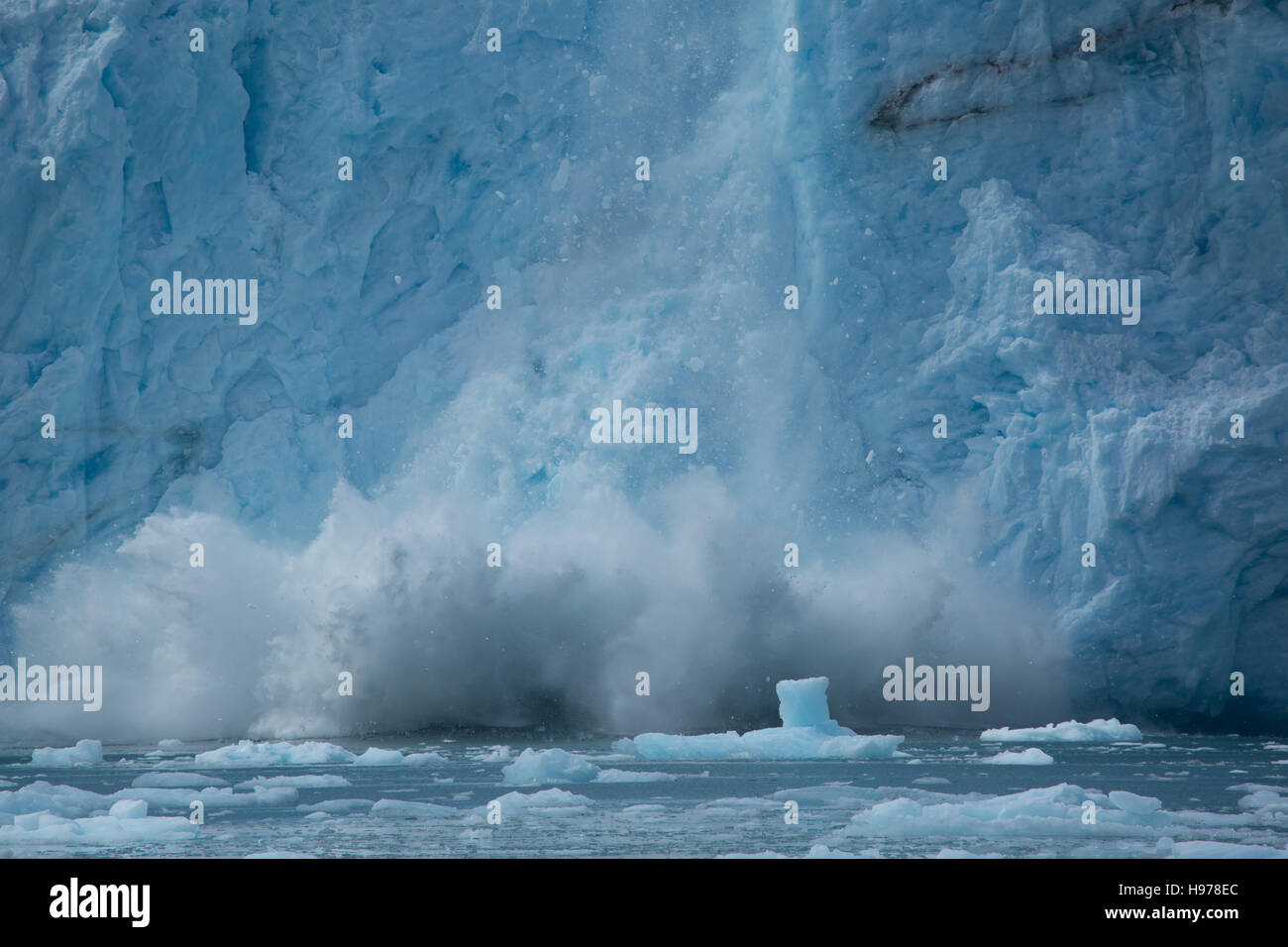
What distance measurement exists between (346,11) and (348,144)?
1585 millimetres

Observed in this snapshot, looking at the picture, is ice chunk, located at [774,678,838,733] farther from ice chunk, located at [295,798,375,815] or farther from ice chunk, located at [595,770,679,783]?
ice chunk, located at [295,798,375,815]

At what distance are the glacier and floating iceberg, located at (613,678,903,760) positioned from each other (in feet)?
5.94

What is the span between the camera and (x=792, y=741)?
14.9 meters

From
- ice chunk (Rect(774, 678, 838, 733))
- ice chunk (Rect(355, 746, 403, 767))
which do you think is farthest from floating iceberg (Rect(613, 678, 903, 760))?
ice chunk (Rect(355, 746, 403, 767))

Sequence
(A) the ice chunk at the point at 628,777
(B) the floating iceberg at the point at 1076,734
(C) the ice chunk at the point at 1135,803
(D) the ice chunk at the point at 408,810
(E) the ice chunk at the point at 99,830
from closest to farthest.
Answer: (E) the ice chunk at the point at 99,830 → (C) the ice chunk at the point at 1135,803 → (D) the ice chunk at the point at 408,810 → (A) the ice chunk at the point at 628,777 → (B) the floating iceberg at the point at 1076,734

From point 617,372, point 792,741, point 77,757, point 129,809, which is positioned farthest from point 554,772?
point 617,372

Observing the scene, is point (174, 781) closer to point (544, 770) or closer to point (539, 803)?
point (544, 770)

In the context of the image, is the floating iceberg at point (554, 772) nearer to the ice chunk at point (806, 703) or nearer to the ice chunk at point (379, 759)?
the ice chunk at point (379, 759)

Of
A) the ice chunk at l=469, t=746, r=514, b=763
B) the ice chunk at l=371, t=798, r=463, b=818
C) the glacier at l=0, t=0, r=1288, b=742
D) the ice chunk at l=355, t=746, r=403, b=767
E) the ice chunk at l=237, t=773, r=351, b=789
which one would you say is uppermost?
the glacier at l=0, t=0, r=1288, b=742

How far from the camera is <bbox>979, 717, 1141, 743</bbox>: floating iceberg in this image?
16.0 meters

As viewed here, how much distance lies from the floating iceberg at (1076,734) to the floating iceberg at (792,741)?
161 centimetres

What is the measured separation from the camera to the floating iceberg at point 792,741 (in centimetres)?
1464

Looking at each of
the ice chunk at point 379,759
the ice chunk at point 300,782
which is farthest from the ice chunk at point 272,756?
the ice chunk at point 300,782

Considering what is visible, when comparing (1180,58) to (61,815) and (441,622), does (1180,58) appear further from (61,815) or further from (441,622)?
(61,815)
